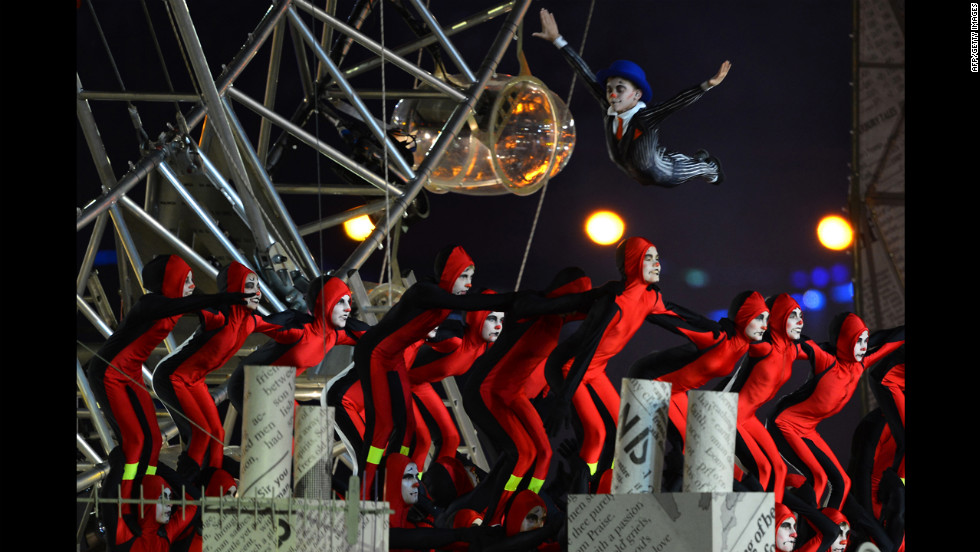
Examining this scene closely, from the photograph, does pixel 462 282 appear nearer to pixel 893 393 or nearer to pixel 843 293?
pixel 893 393

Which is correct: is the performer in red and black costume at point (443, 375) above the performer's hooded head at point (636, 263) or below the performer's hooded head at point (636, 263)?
below

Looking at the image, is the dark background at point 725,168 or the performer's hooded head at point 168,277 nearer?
the performer's hooded head at point 168,277

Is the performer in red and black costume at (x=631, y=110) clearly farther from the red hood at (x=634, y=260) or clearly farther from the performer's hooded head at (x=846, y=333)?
the performer's hooded head at (x=846, y=333)

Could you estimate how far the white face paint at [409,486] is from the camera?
19.0ft

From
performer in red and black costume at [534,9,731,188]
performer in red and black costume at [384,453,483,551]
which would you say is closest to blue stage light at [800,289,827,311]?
performer in red and black costume at [534,9,731,188]

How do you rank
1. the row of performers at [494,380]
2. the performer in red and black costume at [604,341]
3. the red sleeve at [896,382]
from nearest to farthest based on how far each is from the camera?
the performer in red and black costume at [604,341]
the row of performers at [494,380]
the red sleeve at [896,382]

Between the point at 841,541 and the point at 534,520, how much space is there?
153 cm

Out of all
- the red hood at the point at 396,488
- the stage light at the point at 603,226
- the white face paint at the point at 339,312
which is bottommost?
the red hood at the point at 396,488

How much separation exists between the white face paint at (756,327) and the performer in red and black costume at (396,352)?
4.26 feet

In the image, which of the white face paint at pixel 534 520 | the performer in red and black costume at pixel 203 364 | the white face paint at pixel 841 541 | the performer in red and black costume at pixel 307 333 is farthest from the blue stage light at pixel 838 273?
the performer in red and black costume at pixel 203 364

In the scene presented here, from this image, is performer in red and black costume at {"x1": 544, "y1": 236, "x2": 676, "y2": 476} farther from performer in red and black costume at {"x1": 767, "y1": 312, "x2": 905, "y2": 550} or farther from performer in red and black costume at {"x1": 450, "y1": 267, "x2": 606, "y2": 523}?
performer in red and black costume at {"x1": 767, "y1": 312, "x2": 905, "y2": 550}

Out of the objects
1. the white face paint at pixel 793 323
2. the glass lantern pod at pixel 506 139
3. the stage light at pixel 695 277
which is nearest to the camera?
the white face paint at pixel 793 323

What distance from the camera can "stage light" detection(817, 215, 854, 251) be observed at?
9508 millimetres
